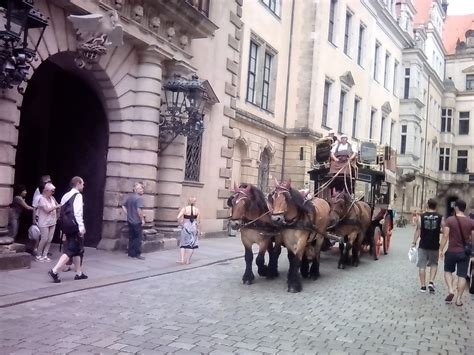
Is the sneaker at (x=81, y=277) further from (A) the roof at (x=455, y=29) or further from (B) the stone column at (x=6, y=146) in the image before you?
(A) the roof at (x=455, y=29)

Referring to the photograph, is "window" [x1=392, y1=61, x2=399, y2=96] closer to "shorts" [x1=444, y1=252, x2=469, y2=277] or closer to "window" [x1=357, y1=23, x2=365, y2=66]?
"window" [x1=357, y1=23, x2=365, y2=66]

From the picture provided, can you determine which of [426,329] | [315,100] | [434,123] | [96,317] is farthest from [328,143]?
[434,123]

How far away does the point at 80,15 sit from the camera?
449 inches

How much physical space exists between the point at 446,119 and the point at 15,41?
55.8 metres

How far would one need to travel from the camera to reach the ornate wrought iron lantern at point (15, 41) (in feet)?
27.6

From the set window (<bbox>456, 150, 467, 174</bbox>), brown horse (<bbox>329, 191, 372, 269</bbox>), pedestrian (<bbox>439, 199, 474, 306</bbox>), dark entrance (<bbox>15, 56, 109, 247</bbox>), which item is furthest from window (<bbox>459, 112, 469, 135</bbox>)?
pedestrian (<bbox>439, 199, 474, 306</bbox>)

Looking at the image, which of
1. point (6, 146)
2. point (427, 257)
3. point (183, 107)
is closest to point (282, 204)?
point (427, 257)

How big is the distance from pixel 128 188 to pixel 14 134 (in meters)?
3.89

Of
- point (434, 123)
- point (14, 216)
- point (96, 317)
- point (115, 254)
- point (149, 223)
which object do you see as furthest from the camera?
point (434, 123)

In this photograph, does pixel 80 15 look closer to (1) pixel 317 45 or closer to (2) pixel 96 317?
(2) pixel 96 317

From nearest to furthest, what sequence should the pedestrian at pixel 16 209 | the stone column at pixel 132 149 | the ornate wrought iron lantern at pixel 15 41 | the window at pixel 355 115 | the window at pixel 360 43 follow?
the ornate wrought iron lantern at pixel 15 41, the pedestrian at pixel 16 209, the stone column at pixel 132 149, the window at pixel 360 43, the window at pixel 355 115

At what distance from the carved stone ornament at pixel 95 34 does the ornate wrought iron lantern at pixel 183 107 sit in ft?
8.98

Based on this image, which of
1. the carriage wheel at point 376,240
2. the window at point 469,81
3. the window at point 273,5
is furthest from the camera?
the window at point 469,81

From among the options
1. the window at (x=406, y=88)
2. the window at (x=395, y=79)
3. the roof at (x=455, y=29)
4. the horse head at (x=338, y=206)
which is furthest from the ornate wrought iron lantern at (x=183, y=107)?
the roof at (x=455, y=29)
